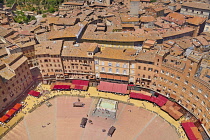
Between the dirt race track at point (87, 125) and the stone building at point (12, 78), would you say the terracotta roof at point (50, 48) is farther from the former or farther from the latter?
the dirt race track at point (87, 125)

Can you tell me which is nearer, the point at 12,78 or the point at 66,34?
the point at 12,78

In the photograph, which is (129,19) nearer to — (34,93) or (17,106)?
(34,93)

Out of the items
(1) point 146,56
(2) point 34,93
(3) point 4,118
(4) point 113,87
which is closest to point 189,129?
(1) point 146,56

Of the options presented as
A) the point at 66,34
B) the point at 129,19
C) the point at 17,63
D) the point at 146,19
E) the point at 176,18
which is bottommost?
the point at 17,63

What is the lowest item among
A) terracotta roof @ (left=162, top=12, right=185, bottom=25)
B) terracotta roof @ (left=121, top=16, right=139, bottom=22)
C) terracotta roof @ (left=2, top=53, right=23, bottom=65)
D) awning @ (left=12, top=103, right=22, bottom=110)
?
awning @ (left=12, top=103, right=22, bottom=110)

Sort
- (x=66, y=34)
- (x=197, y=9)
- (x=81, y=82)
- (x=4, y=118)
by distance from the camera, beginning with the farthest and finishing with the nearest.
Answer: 1. (x=197, y=9)
2. (x=66, y=34)
3. (x=81, y=82)
4. (x=4, y=118)

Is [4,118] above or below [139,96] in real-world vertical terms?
below

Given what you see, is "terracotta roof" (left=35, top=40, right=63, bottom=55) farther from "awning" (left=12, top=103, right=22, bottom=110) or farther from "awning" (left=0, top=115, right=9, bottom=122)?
"awning" (left=0, top=115, right=9, bottom=122)

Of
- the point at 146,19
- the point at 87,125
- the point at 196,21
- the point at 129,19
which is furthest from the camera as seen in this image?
the point at 146,19

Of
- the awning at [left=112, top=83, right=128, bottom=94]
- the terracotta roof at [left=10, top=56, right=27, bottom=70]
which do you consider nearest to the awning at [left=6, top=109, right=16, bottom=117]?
the terracotta roof at [left=10, top=56, right=27, bottom=70]

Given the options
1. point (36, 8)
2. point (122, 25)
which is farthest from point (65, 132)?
point (36, 8)
